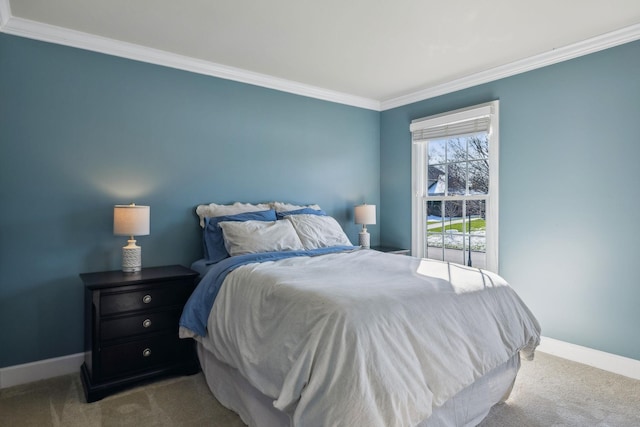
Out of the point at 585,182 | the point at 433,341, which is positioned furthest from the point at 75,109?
the point at 585,182

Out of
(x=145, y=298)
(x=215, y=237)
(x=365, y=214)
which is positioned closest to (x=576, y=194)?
(x=365, y=214)

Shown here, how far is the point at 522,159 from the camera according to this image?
3.34m

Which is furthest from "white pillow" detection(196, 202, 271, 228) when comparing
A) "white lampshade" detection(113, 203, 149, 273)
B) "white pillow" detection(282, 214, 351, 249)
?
"white lampshade" detection(113, 203, 149, 273)

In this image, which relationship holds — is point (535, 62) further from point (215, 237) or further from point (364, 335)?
point (215, 237)

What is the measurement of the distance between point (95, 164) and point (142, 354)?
4.90 ft

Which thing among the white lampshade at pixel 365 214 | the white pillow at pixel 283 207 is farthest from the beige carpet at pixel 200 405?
the white lampshade at pixel 365 214

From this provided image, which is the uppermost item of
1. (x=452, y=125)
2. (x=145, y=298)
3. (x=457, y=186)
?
(x=452, y=125)

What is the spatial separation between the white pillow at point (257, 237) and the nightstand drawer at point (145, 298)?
1.56ft

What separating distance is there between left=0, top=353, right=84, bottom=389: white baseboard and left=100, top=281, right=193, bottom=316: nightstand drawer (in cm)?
76

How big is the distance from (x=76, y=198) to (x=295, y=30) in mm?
2086

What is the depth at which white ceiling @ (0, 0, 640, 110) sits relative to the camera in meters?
2.39

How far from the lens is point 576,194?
9.82 feet

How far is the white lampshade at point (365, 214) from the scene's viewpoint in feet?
13.5

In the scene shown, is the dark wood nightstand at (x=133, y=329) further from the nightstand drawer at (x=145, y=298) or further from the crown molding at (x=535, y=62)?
the crown molding at (x=535, y=62)
